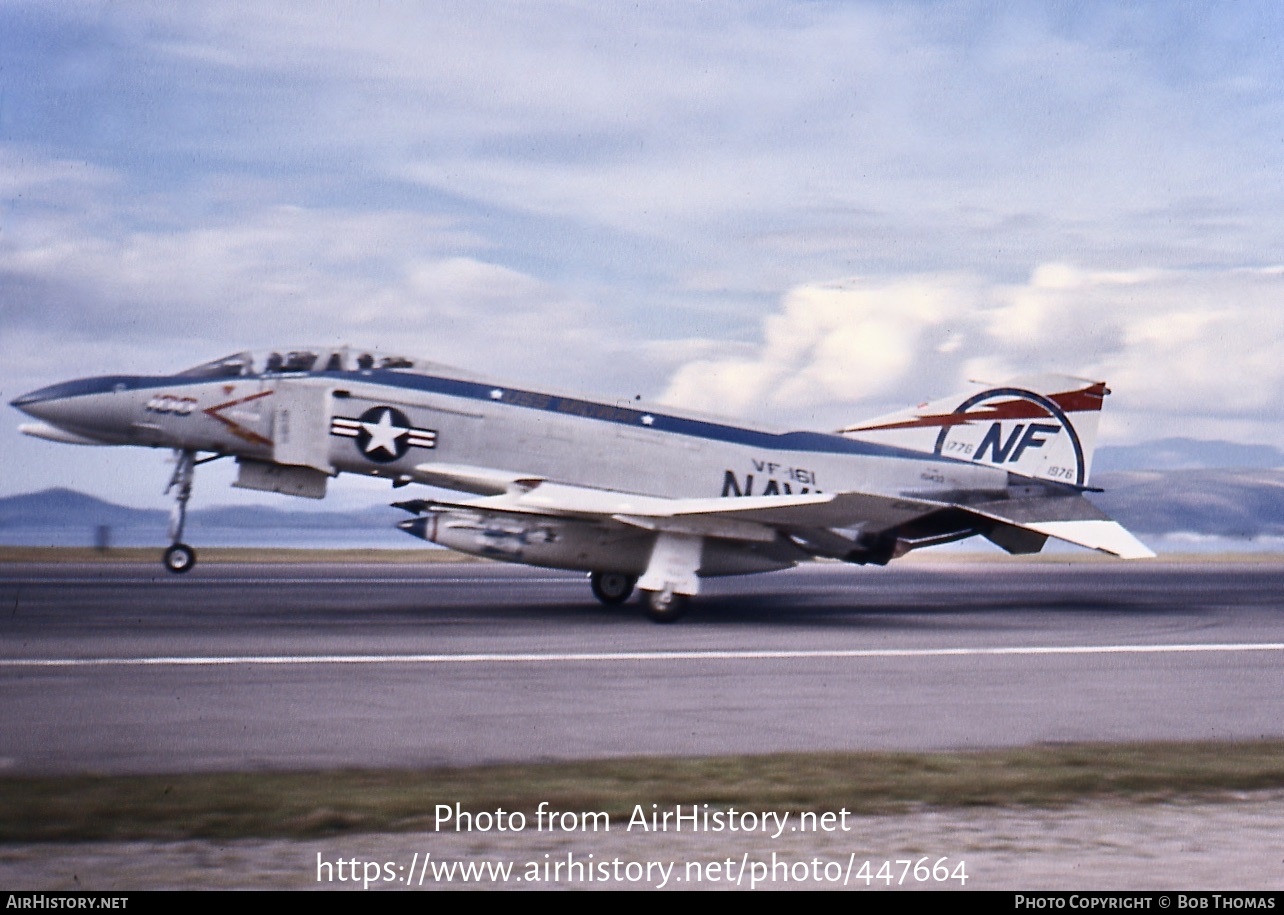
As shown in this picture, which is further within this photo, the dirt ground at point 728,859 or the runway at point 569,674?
the runway at point 569,674

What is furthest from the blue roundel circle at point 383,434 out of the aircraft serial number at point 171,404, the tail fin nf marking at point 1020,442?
the tail fin nf marking at point 1020,442

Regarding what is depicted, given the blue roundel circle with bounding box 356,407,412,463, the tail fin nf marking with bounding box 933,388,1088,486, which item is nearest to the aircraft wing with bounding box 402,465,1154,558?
the blue roundel circle with bounding box 356,407,412,463

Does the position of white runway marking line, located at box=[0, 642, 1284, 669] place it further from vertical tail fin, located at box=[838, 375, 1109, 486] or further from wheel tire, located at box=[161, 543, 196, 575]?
wheel tire, located at box=[161, 543, 196, 575]

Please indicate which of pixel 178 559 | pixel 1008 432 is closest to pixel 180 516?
pixel 178 559

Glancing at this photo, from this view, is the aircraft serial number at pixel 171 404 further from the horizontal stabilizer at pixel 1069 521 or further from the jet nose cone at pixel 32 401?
the horizontal stabilizer at pixel 1069 521

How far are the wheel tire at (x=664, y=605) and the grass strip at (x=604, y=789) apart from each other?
30.1 feet

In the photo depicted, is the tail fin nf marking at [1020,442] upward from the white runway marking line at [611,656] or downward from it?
upward

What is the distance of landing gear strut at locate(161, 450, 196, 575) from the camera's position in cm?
1939

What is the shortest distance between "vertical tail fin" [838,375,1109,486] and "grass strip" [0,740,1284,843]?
1252 centimetres

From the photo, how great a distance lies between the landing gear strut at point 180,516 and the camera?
1939cm

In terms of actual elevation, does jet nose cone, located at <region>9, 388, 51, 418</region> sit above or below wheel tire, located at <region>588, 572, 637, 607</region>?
above

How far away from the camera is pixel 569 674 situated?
12555 millimetres

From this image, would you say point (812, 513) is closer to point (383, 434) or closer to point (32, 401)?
point (383, 434)
